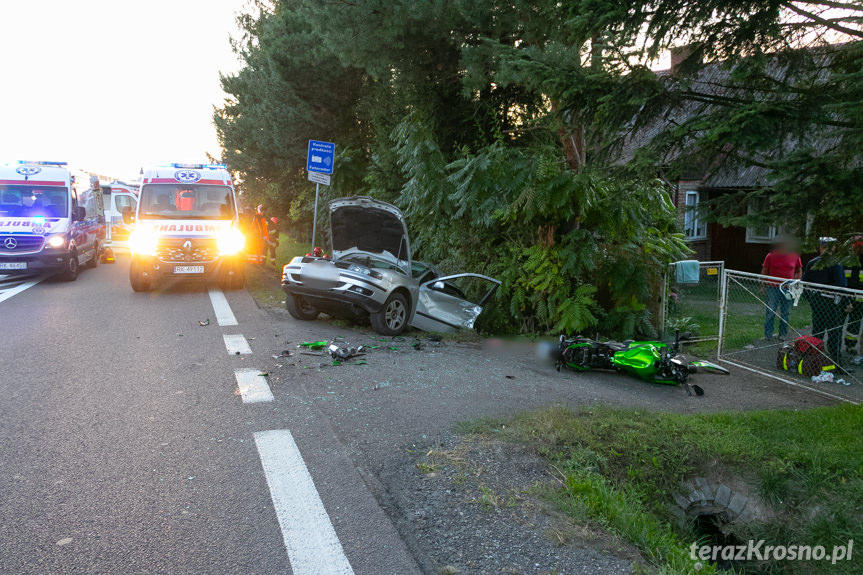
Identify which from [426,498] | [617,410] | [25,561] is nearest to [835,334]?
[617,410]

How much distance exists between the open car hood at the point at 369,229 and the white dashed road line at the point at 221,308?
214cm

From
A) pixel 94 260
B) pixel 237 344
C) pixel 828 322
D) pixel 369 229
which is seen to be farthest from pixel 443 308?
pixel 94 260

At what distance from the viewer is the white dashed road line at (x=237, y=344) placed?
8367mm

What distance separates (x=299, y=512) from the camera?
4.02 meters

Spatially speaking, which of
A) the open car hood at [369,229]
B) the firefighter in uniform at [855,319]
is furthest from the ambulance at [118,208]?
the firefighter in uniform at [855,319]

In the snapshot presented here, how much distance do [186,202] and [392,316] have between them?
6917 millimetres

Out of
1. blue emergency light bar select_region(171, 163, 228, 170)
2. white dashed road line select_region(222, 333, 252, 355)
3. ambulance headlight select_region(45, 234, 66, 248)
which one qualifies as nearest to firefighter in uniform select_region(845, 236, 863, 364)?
white dashed road line select_region(222, 333, 252, 355)

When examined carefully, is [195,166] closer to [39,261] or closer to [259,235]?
[39,261]

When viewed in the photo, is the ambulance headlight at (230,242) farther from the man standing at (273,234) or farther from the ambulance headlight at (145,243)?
the man standing at (273,234)

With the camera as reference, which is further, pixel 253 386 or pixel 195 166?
pixel 195 166

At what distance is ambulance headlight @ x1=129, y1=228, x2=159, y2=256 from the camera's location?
42.7 feet

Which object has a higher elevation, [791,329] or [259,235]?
[259,235]

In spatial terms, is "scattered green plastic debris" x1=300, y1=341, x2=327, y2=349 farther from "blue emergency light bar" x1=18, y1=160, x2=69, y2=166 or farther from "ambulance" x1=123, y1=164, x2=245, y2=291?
"blue emergency light bar" x1=18, y1=160, x2=69, y2=166

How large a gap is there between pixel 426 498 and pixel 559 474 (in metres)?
1.10
